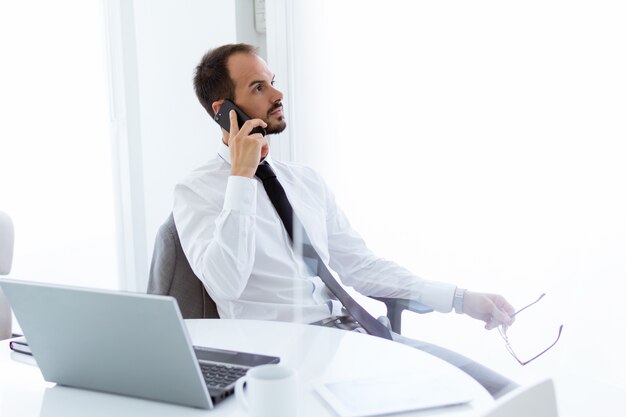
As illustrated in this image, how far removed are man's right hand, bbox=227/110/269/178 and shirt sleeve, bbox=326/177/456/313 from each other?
1.11 feet

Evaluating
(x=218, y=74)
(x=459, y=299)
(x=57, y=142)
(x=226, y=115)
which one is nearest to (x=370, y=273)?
(x=459, y=299)

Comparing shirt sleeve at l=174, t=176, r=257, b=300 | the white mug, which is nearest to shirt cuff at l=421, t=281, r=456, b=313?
shirt sleeve at l=174, t=176, r=257, b=300

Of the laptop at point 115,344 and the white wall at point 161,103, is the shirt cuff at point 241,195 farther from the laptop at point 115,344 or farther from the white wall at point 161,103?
the white wall at point 161,103

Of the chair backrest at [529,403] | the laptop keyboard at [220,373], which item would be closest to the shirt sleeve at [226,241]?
the laptop keyboard at [220,373]

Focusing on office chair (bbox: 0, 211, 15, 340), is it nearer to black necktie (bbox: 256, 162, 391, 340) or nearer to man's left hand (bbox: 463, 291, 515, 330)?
black necktie (bbox: 256, 162, 391, 340)

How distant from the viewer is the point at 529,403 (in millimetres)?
542

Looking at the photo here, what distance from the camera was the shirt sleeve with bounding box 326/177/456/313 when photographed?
1.66 metres

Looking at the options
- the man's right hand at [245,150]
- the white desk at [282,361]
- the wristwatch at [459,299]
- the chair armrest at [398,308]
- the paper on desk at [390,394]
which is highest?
the man's right hand at [245,150]

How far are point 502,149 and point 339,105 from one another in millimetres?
716

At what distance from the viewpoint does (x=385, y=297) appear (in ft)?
5.70

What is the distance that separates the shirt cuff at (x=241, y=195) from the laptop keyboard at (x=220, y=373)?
0.59m

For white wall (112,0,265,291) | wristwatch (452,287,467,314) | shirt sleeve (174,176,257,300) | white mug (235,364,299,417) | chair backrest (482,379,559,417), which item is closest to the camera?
chair backrest (482,379,559,417)

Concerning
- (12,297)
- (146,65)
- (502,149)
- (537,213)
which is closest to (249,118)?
(502,149)

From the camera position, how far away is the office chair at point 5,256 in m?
1.65
